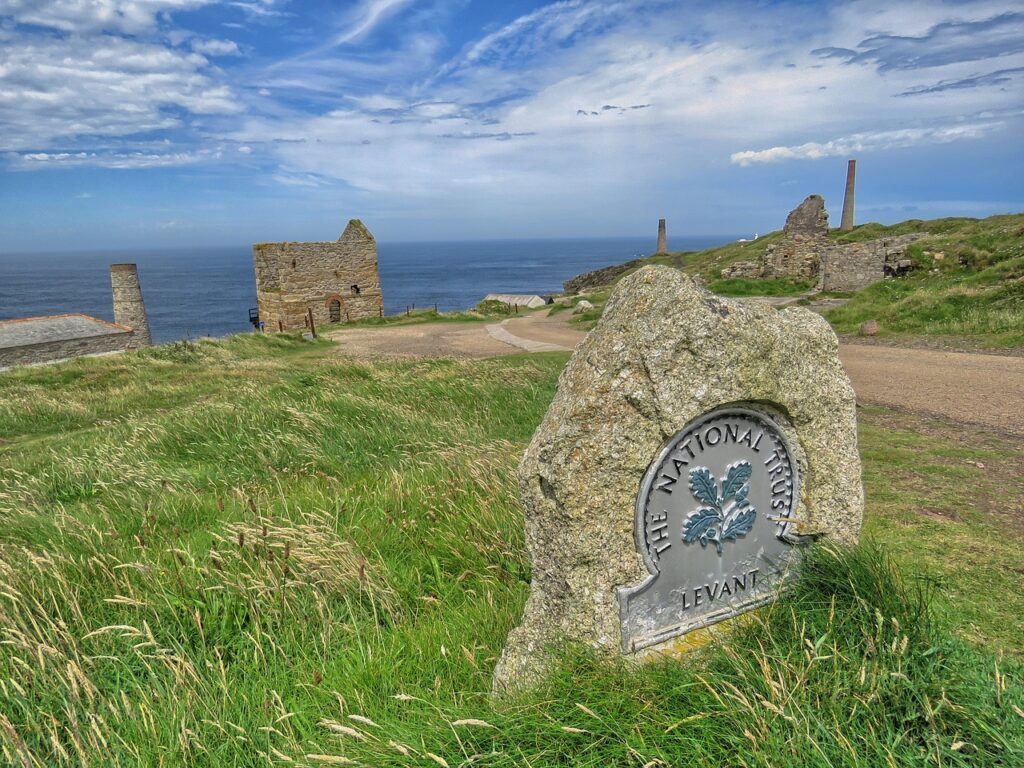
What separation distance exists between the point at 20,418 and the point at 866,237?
42.7 m

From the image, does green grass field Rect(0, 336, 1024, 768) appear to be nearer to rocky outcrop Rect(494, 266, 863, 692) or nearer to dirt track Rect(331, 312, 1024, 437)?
rocky outcrop Rect(494, 266, 863, 692)

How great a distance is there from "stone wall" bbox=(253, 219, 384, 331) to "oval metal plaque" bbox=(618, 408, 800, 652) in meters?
32.7

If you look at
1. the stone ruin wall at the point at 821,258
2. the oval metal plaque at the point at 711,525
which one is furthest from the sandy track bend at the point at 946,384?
the stone ruin wall at the point at 821,258

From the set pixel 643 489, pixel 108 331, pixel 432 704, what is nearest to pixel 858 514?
pixel 643 489

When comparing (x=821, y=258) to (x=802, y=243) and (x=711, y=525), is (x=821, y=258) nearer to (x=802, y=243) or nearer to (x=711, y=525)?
(x=802, y=243)

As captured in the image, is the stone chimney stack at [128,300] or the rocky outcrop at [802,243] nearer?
the stone chimney stack at [128,300]

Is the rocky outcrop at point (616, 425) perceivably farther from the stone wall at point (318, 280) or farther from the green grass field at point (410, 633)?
the stone wall at point (318, 280)

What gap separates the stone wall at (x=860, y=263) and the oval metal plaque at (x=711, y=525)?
88.8 feet

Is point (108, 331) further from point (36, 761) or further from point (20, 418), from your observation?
point (36, 761)

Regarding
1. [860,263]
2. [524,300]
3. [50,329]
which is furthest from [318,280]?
[860,263]

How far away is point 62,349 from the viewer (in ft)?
93.0

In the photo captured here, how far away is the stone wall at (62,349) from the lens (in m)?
26.3

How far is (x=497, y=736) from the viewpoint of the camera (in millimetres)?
2256

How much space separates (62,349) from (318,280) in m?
12.6
